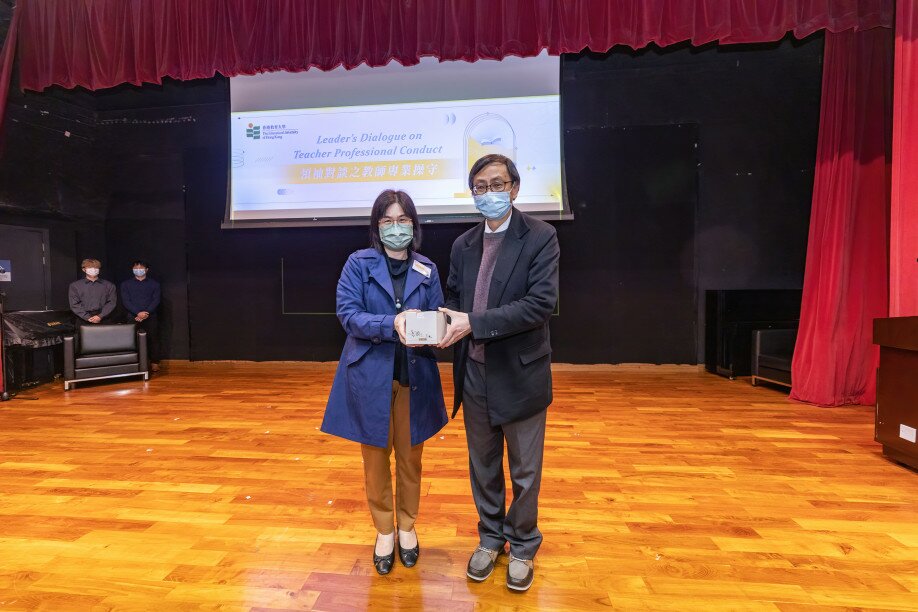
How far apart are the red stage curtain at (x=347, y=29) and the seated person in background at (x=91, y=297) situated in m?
1.87

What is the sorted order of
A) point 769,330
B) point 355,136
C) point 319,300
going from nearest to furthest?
point 769,330
point 355,136
point 319,300

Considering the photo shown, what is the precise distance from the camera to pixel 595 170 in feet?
17.6

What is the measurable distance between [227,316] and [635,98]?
536 cm

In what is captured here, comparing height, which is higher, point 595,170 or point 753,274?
point 595,170

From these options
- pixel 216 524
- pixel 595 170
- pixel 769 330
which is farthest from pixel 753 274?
pixel 216 524

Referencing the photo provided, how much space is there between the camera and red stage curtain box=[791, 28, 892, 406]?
3871mm

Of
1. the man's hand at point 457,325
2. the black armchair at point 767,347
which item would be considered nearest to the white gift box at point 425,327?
the man's hand at point 457,325

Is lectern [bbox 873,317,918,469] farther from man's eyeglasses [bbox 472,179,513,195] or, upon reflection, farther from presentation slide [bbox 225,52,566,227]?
presentation slide [bbox 225,52,566,227]

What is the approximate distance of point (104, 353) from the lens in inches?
198

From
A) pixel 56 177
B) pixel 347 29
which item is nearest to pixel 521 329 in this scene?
pixel 347 29

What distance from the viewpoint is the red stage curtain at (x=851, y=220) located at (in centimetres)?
387

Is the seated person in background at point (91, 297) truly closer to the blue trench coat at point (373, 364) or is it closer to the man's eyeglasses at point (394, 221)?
the blue trench coat at point (373, 364)

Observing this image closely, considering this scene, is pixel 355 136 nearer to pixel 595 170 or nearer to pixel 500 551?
pixel 595 170

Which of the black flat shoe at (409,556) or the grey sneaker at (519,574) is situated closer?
the grey sneaker at (519,574)
